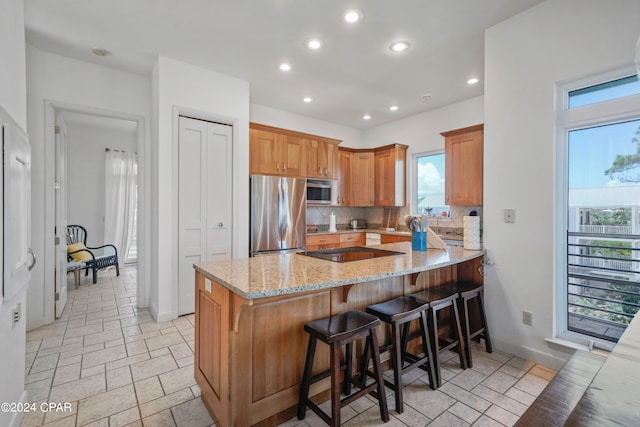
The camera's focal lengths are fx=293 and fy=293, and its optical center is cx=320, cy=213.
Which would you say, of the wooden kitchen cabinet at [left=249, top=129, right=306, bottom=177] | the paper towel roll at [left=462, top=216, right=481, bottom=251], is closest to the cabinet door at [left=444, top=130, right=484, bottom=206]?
the paper towel roll at [left=462, top=216, right=481, bottom=251]

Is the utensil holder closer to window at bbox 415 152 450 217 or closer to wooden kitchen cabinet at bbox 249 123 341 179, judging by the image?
window at bbox 415 152 450 217

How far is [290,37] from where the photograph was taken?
2885mm

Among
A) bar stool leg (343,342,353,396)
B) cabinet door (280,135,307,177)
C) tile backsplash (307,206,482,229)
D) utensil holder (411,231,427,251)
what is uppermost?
cabinet door (280,135,307,177)

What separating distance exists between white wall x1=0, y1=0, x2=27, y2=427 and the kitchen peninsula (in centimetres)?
92

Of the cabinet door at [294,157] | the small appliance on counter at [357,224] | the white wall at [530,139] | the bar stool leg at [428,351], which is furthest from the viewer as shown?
the small appliance on counter at [357,224]

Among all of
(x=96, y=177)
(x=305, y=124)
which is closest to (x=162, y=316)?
(x=305, y=124)

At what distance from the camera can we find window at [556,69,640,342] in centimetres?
212

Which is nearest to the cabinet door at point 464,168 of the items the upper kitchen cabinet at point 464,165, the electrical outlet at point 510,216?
the upper kitchen cabinet at point 464,165

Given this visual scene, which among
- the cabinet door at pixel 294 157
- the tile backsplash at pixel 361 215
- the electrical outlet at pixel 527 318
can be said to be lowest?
the electrical outlet at pixel 527 318

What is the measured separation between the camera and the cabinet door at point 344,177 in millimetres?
5438

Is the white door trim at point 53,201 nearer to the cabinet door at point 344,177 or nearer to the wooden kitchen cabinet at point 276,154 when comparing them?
the wooden kitchen cabinet at point 276,154

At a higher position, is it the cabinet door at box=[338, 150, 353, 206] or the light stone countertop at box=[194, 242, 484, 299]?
the cabinet door at box=[338, 150, 353, 206]

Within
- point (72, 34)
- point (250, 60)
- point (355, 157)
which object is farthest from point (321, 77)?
point (72, 34)

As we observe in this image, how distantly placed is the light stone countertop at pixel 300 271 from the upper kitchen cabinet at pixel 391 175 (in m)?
2.88
